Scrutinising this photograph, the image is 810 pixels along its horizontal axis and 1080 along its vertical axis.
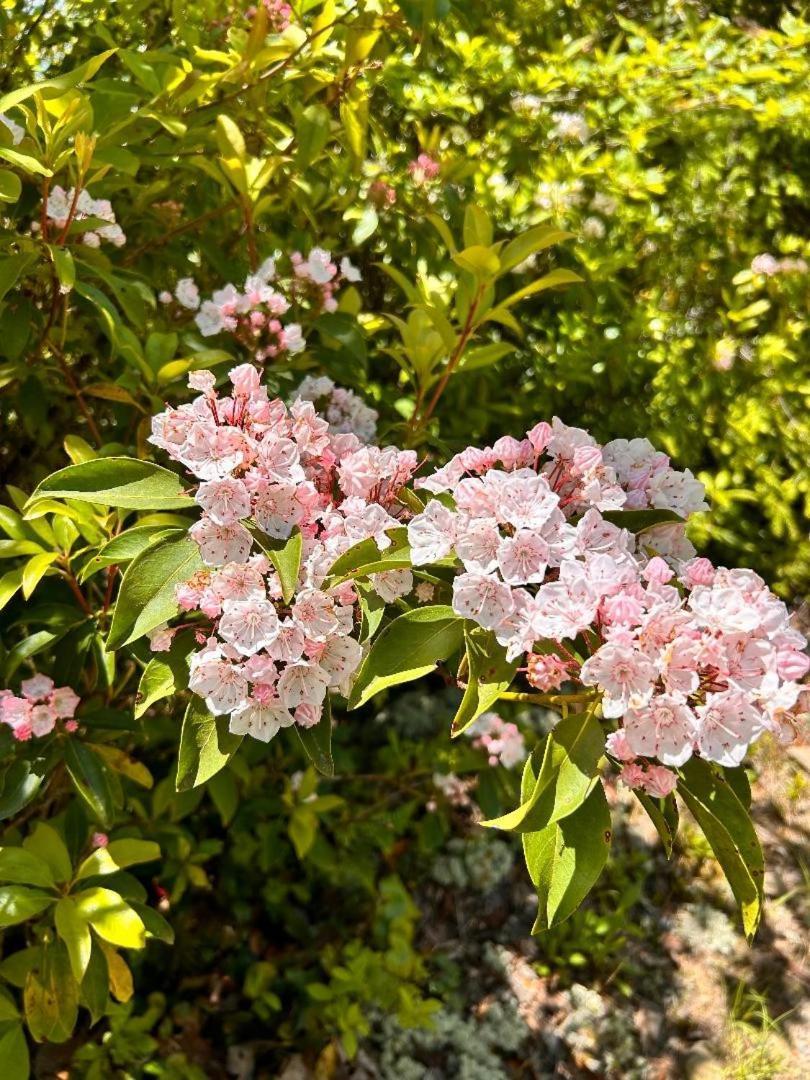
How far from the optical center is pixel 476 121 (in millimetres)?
2832

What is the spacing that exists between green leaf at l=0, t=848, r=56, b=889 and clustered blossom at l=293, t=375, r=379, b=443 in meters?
0.76

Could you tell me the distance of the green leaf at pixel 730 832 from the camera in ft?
2.75

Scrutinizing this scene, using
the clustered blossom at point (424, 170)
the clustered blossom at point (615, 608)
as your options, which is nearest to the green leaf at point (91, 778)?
the clustered blossom at point (615, 608)

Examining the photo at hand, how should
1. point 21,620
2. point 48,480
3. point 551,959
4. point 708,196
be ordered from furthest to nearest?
point 708,196, point 551,959, point 21,620, point 48,480

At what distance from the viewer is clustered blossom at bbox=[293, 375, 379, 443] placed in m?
1.48

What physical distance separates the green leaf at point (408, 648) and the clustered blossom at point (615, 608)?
2.6 inches

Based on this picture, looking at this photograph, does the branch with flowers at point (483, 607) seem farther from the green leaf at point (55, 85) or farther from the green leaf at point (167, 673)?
the green leaf at point (55, 85)

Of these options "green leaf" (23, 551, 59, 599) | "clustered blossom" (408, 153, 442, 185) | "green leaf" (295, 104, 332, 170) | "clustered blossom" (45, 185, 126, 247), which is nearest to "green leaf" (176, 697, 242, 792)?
"green leaf" (23, 551, 59, 599)

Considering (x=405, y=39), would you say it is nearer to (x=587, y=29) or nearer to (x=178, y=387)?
(x=178, y=387)

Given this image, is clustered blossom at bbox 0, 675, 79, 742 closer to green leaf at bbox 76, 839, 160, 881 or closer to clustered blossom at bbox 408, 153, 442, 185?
green leaf at bbox 76, 839, 160, 881

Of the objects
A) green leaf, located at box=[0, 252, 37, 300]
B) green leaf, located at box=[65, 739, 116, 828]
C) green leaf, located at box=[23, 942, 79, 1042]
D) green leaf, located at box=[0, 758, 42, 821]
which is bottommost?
green leaf, located at box=[23, 942, 79, 1042]

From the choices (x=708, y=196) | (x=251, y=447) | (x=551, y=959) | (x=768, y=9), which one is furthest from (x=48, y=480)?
(x=768, y=9)

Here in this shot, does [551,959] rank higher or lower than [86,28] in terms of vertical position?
lower

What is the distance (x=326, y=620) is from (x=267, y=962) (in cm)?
167
